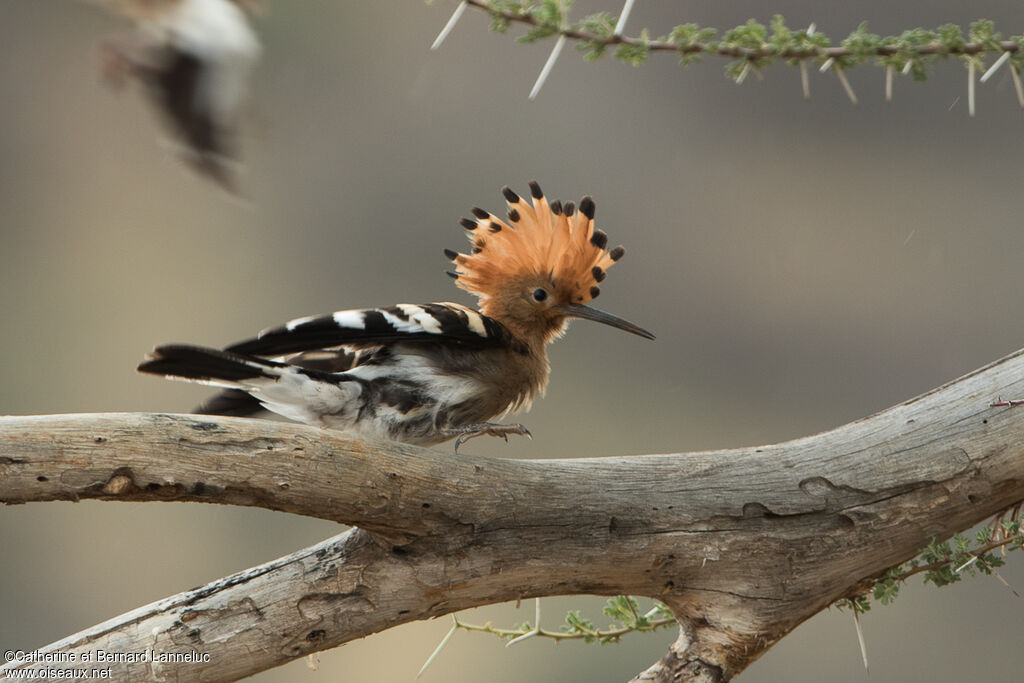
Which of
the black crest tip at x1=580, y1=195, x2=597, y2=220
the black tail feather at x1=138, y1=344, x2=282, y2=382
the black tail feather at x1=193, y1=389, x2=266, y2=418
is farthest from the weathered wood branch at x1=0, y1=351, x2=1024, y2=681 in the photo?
the black crest tip at x1=580, y1=195, x2=597, y2=220

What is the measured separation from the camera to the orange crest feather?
4.07ft

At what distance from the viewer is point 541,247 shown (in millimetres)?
1261

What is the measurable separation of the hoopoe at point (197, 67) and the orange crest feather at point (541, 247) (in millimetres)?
557

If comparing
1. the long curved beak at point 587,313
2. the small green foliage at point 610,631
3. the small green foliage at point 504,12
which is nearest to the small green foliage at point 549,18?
the small green foliage at point 504,12

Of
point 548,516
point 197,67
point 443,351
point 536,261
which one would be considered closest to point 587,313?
point 536,261

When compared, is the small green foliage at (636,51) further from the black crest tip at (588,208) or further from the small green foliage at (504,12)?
the black crest tip at (588,208)

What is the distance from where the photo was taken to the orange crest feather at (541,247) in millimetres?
1240

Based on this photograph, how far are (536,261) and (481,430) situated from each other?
25cm

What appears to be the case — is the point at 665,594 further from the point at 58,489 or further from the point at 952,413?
the point at 58,489

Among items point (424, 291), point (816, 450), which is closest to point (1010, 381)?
point (816, 450)

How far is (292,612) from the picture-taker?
0.92 m

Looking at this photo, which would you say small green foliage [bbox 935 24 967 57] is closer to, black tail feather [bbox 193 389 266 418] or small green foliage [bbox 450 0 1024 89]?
small green foliage [bbox 450 0 1024 89]

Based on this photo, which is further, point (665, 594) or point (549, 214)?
point (549, 214)

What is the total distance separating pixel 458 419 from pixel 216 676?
41cm
